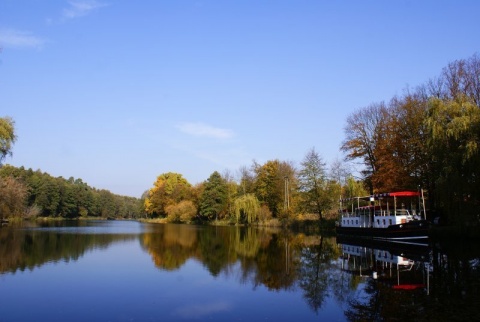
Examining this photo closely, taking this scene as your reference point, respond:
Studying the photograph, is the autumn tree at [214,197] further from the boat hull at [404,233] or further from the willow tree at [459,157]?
the willow tree at [459,157]

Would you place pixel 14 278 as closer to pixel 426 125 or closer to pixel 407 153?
pixel 426 125

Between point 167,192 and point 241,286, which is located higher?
point 167,192

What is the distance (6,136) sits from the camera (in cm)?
3316

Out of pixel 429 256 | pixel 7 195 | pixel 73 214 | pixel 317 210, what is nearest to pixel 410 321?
pixel 429 256

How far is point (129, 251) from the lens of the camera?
2825 cm

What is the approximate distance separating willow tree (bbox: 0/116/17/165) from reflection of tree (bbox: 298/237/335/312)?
25038mm

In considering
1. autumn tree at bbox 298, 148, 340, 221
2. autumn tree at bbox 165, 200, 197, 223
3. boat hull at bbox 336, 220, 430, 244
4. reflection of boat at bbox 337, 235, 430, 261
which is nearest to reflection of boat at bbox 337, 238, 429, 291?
reflection of boat at bbox 337, 235, 430, 261

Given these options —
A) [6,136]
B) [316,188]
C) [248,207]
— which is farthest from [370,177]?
[6,136]

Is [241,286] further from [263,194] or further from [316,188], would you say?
[263,194]

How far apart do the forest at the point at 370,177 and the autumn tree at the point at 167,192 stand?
0.86 feet

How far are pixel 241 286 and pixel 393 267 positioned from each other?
8318mm

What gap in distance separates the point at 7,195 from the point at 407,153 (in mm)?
54459

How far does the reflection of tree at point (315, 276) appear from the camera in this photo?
13547 millimetres

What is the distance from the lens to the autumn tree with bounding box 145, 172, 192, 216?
3780 inches
